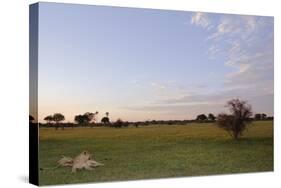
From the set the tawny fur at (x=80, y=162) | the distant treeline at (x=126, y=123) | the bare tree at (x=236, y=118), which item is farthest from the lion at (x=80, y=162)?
the bare tree at (x=236, y=118)

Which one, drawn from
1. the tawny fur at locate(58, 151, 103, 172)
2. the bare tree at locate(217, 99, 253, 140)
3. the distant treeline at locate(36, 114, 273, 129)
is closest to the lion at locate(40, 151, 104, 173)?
the tawny fur at locate(58, 151, 103, 172)

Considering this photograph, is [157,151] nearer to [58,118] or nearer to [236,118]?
[236,118]

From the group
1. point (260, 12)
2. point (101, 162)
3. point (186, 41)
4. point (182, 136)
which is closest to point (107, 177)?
point (101, 162)

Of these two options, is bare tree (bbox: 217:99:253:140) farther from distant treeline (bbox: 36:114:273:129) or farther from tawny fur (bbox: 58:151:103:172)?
tawny fur (bbox: 58:151:103:172)

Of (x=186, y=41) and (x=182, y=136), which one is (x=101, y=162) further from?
(x=186, y=41)

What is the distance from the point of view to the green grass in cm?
1121

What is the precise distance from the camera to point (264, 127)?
12.9 m

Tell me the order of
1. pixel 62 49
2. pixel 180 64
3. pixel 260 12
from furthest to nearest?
pixel 260 12 → pixel 180 64 → pixel 62 49

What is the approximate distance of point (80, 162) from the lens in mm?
11297

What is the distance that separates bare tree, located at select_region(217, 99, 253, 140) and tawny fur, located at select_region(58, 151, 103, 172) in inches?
93.0

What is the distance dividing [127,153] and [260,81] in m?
2.73

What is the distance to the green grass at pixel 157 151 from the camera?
11.2 metres

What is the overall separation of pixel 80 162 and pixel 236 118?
287 cm

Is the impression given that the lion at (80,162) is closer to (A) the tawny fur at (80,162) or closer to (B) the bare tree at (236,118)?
(A) the tawny fur at (80,162)
